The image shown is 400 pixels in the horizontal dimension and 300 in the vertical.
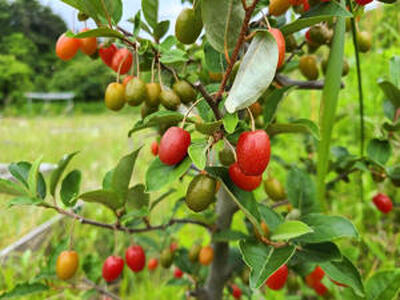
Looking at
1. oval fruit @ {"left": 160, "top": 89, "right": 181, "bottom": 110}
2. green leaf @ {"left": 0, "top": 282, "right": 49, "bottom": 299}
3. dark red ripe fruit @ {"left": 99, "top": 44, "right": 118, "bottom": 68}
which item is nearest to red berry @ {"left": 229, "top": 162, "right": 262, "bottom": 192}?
oval fruit @ {"left": 160, "top": 89, "right": 181, "bottom": 110}

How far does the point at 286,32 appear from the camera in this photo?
0.52 meters

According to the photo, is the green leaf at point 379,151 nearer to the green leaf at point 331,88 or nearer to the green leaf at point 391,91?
the green leaf at point 391,91

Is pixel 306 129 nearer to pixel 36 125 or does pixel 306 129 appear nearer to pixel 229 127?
pixel 229 127

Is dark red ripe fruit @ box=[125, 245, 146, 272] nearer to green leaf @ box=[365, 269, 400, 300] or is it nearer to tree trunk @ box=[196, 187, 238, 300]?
tree trunk @ box=[196, 187, 238, 300]

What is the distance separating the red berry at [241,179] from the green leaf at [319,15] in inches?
8.6

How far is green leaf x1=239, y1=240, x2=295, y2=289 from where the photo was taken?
0.52 meters

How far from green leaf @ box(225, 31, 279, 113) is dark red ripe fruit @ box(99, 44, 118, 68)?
0.43m

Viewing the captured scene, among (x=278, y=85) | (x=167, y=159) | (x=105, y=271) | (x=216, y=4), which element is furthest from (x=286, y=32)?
(x=105, y=271)

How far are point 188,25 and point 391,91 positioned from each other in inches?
23.2

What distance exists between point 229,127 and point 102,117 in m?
6.82

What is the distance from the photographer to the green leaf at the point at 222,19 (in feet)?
1.43

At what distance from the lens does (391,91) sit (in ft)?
2.84

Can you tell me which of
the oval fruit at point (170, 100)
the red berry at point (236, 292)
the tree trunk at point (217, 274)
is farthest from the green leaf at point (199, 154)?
the red berry at point (236, 292)

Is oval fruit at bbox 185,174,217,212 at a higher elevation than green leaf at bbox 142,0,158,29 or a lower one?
lower
